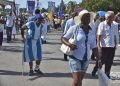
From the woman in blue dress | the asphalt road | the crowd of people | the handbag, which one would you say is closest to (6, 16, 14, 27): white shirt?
the asphalt road

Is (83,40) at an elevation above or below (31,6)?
above

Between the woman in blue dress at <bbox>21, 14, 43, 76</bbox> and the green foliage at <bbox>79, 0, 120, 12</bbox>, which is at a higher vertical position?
the woman in blue dress at <bbox>21, 14, 43, 76</bbox>

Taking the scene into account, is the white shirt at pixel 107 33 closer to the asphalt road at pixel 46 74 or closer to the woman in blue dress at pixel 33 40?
the asphalt road at pixel 46 74

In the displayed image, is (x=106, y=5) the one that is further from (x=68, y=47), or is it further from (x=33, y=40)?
(x=68, y=47)

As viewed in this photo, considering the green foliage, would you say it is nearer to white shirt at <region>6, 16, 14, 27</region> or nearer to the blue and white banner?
the blue and white banner

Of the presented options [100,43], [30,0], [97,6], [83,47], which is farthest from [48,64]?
[97,6]

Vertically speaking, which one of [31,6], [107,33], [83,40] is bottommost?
[31,6]

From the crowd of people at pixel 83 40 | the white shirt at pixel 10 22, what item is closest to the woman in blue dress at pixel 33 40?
the crowd of people at pixel 83 40

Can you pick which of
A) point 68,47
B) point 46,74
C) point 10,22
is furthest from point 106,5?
point 68,47

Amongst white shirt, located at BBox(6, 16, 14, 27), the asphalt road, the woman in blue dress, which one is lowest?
the asphalt road

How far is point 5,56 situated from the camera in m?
18.4

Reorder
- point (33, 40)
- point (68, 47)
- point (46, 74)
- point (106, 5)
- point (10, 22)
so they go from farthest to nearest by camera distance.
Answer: point (106, 5) < point (10, 22) < point (46, 74) < point (33, 40) < point (68, 47)

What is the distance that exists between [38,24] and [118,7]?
37909 mm

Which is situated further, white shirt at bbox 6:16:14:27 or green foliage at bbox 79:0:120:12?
green foliage at bbox 79:0:120:12
